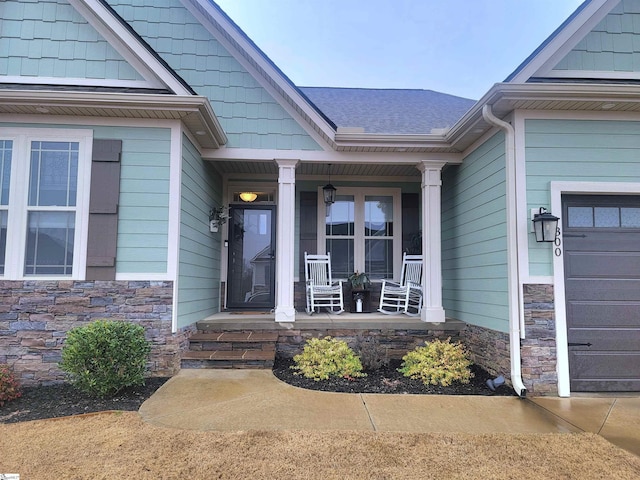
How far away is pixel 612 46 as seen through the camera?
458cm

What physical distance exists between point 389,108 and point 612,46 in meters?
4.04

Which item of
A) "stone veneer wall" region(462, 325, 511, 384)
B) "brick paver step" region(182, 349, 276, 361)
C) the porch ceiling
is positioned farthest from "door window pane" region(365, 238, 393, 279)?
"brick paver step" region(182, 349, 276, 361)

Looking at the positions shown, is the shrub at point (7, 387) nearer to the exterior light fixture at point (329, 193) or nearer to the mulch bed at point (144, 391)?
the mulch bed at point (144, 391)

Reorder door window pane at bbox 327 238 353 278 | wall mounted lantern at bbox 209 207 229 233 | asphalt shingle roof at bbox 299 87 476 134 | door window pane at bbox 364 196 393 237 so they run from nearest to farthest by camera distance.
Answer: wall mounted lantern at bbox 209 207 229 233
asphalt shingle roof at bbox 299 87 476 134
door window pane at bbox 327 238 353 278
door window pane at bbox 364 196 393 237

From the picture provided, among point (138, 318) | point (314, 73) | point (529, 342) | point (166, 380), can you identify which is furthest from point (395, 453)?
point (314, 73)

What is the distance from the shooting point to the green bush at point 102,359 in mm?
3695

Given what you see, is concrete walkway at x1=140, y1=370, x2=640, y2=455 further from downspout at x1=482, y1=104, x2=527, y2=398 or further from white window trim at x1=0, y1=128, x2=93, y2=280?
white window trim at x1=0, y1=128, x2=93, y2=280

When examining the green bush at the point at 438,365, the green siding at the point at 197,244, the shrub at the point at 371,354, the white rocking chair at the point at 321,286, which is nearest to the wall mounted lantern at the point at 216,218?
the green siding at the point at 197,244

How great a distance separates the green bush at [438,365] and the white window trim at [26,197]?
373 centimetres

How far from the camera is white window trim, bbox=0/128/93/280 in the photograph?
14.3ft

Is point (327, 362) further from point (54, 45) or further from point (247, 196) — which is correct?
point (54, 45)

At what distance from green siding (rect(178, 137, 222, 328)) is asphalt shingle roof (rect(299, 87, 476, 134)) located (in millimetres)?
2424

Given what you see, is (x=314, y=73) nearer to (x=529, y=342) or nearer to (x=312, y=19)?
(x=312, y=19)

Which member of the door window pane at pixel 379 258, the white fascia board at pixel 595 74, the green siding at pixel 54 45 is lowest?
the door window pane at pixel 379 258
